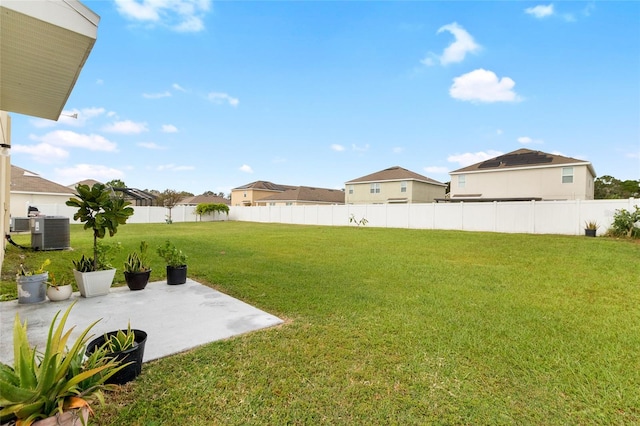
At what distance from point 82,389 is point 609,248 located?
1290 centimetres

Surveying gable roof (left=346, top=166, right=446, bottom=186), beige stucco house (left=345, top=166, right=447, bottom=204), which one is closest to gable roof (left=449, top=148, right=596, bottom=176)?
beige stucco house (left=345, top=166, right=447, bottom=204)

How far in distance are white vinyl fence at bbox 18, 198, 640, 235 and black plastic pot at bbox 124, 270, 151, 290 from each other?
16.1 m

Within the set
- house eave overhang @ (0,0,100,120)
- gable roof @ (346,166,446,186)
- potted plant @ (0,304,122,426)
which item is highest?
gable roof @ (346,166,446,186)

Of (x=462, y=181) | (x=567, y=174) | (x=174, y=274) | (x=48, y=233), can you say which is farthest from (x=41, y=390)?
(x=462, y=181)

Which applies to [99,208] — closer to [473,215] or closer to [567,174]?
[473,215]

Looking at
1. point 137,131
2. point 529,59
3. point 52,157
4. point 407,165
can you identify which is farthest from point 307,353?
point 407,165

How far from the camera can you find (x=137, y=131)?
18.2m

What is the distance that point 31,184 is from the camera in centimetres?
2317

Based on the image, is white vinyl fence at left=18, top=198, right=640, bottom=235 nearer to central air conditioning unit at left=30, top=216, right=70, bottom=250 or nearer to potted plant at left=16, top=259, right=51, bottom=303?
central air conditioning unit at left=30, top=216, right=70, bottom=250

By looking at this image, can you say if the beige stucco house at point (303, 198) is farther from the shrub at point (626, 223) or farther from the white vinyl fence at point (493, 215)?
the shrub at point (626, 223)

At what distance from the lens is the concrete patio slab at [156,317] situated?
3.09 meters

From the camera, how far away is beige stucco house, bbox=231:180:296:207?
1721 inches

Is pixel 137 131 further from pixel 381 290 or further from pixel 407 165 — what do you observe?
pixel 407 165

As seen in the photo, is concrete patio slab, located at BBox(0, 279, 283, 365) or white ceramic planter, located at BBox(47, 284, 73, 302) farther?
white ceramic planter, located at BBox(47, 284, 73, 302)
